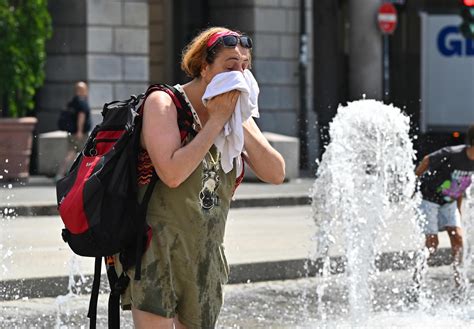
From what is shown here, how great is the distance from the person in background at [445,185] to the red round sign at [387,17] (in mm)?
15549

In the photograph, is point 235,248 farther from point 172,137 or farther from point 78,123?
point 78,123

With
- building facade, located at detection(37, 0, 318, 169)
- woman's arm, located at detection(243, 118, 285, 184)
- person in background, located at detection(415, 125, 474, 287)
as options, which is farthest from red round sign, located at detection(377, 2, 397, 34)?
woman's arm, located at detection(243, 118, 285, 184)

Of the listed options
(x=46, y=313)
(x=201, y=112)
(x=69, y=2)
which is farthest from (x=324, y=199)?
(x=69, y=2)

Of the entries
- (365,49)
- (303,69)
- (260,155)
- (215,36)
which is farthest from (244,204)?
(215,36)

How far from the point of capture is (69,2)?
22406 millimetres

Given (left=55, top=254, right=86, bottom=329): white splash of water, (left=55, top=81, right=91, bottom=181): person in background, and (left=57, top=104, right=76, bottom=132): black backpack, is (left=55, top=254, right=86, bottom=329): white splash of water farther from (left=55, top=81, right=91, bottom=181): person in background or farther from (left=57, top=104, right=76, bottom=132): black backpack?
(left=57, top=104, right=76, bottom=132): black backpack

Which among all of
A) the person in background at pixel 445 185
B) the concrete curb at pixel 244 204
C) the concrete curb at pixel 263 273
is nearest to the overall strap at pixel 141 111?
the concrete curb at pixel 263 273

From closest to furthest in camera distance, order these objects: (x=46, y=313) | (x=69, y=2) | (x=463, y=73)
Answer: (x=46, y=313) < (x=69, y=2) < (x=463, y=73)

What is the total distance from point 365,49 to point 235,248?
49.9ft

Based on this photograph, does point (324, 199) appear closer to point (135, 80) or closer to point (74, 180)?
point (74, 180)

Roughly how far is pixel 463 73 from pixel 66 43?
27.5ft

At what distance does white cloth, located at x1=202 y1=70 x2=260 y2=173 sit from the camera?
4617mm

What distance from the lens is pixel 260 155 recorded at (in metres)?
4.83

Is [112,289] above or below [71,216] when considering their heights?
below
